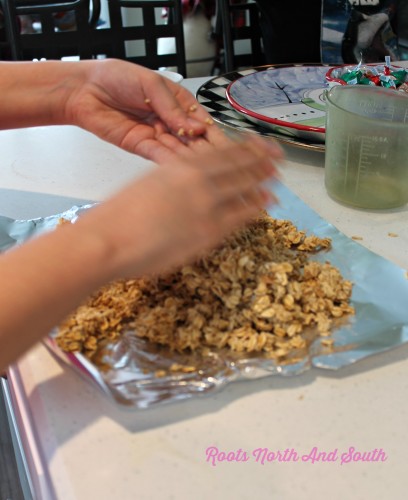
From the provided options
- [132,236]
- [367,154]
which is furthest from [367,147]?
[132,236]

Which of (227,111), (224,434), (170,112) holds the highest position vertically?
(170,112)

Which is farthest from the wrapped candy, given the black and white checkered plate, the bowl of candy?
the black and white checkered plate

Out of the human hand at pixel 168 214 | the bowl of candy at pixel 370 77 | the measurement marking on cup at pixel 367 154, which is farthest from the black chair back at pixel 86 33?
the human hand at pixel 168 214

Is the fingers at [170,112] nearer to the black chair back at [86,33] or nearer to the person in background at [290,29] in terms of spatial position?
the black chair back at [86,33]

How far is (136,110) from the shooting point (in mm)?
834

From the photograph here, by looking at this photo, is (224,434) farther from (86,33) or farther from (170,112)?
(86,33)

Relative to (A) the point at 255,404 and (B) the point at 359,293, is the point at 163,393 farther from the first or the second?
(B) the point at 359,293

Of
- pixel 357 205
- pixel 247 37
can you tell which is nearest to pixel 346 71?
pixel 357 205

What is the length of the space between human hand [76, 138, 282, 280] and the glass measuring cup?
435mm

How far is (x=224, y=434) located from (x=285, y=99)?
834mm

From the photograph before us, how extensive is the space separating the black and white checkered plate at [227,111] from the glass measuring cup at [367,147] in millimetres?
101

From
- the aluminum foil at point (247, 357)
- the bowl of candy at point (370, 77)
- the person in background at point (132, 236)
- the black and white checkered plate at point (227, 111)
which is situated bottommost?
the aluminum foil at point (247, 357)

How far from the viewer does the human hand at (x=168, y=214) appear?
1.53 feet

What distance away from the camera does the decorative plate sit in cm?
108
